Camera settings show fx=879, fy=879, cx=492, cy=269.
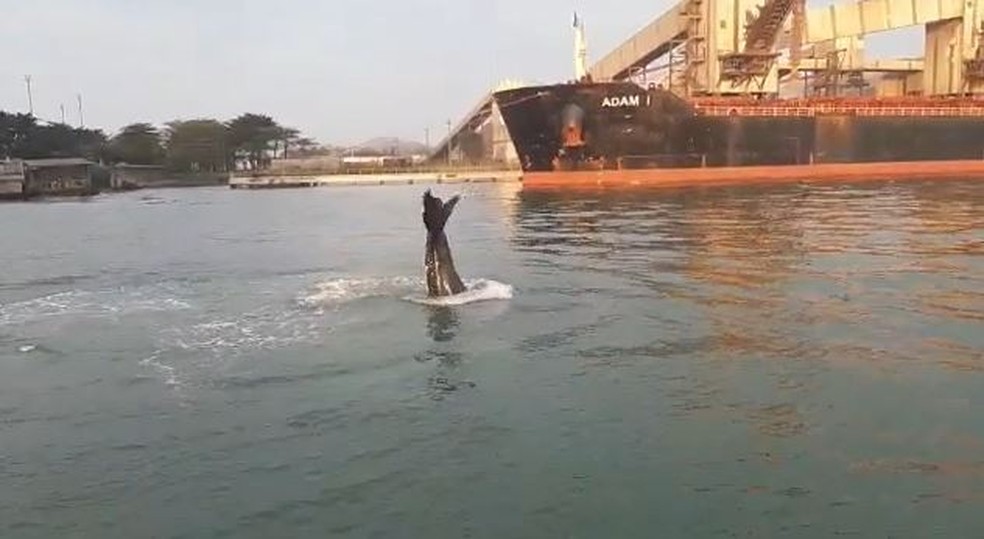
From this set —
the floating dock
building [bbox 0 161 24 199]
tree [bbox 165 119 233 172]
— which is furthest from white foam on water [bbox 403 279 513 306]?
tree [bbox 165 119 233 172]

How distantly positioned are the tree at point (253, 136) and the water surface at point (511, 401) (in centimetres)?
11821

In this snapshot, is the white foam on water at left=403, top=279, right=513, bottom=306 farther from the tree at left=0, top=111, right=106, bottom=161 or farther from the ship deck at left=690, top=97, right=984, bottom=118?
the tree at left=0, top=111, right=106, bottom=161

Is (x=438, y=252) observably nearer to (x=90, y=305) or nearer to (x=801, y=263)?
(x=90, y=305)

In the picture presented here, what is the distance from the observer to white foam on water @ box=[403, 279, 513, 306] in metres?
14.8

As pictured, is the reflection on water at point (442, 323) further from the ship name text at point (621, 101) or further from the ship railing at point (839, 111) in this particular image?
the ship railing at point (839, 111)

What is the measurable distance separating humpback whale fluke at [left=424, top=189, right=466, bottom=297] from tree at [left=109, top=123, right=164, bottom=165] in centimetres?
11747

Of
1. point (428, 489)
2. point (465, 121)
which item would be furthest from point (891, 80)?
point (428, 489)

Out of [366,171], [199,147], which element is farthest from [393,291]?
[199,147]

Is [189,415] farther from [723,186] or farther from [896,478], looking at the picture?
[723,186]

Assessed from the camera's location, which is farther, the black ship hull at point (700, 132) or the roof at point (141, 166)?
the roof at point (141, 166)

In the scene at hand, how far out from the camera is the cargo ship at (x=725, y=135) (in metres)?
52.3

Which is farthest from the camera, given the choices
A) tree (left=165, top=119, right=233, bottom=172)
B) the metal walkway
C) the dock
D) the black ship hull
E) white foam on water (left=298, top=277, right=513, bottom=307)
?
tree (left=165, top=119, right=233, bottom=172)

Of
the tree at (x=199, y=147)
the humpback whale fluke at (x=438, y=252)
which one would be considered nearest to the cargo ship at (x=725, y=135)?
the humpback whale fluke at (x=438, y=252)

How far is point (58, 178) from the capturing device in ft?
290
